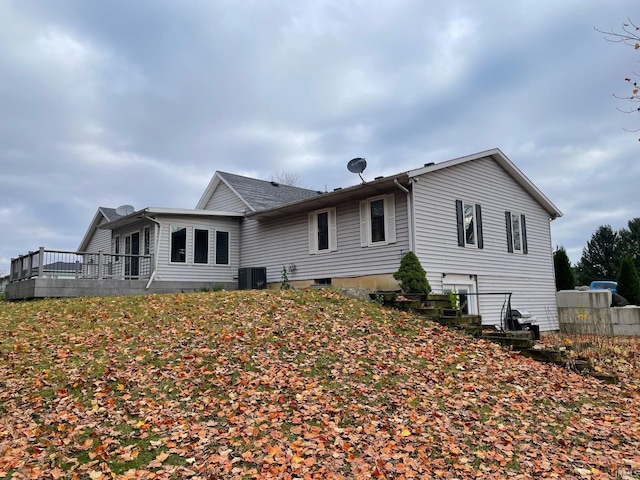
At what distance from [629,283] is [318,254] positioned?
46.9ft

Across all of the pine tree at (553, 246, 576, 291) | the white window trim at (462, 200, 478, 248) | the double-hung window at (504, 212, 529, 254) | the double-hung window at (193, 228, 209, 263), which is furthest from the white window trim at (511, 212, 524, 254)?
the double-hung window at (193, 228, 209, 263)

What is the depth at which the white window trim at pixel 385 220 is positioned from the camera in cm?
1298

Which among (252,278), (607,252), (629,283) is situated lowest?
(629,283)

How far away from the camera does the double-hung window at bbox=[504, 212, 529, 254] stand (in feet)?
52.6

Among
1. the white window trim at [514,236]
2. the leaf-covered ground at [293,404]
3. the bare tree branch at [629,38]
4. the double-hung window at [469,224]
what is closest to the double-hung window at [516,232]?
the white window trim at [514,236]

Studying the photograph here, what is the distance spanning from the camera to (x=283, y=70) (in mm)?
15352

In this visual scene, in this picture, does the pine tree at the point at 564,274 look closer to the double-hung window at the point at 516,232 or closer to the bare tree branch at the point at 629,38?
the double-hung window at the point at 516,232

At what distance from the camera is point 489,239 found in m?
15.2

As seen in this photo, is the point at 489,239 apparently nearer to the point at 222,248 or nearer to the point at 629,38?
the point at 629,38

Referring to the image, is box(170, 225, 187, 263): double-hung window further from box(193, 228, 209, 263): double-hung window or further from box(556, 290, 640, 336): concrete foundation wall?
box(556, 290, 640, 336): concrete foundation wall

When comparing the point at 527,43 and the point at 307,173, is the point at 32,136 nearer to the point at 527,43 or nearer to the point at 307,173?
the point at 527,43

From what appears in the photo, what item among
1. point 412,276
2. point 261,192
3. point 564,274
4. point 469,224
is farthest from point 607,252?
point 412,276

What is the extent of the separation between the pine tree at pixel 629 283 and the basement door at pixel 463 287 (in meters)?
9.65

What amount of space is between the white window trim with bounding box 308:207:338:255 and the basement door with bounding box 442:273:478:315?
146 inches
